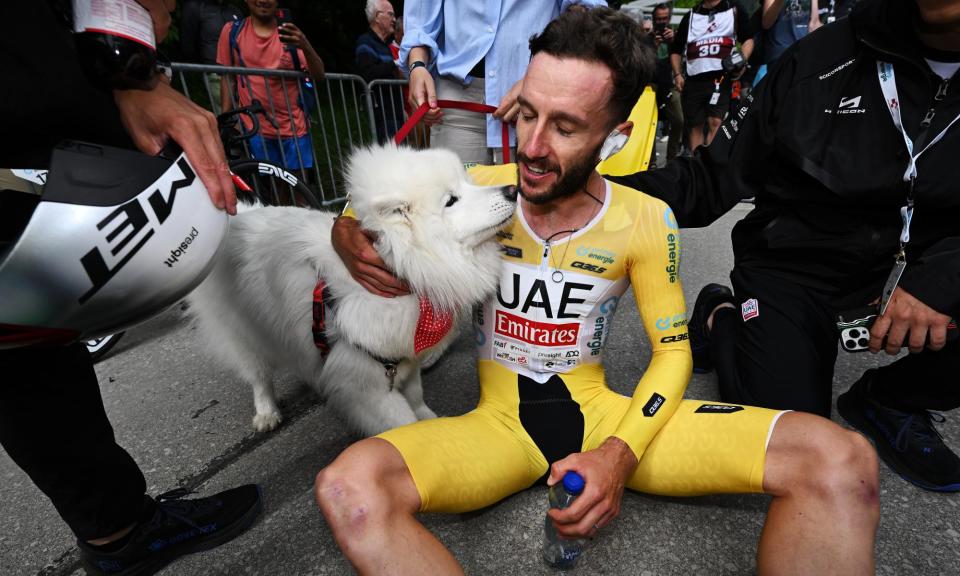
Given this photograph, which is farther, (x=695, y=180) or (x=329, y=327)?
Result: (x=695, y=180)

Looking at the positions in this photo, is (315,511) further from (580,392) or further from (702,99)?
(702,99)

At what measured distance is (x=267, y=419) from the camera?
2383 mm

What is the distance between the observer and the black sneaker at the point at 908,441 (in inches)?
73.8

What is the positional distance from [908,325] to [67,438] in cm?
288

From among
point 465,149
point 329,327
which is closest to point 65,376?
point 329,327

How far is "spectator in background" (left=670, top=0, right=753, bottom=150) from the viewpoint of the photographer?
5.94m

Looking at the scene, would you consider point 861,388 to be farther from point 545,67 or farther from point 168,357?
point 168,357

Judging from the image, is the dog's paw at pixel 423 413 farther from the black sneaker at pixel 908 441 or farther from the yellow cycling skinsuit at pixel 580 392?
the black sneaker at pixel 908 441

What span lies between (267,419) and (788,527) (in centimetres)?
226

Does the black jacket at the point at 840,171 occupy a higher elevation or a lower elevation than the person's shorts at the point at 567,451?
higher

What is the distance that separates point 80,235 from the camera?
34.8 inches

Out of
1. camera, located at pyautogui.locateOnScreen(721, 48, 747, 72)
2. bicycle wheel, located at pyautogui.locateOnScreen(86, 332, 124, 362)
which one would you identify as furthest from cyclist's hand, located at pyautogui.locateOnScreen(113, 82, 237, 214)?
camera, located at pyautogui.locateOnScreen(721, 48, 747, 72)

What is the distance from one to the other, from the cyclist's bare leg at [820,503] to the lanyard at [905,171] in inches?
39.0

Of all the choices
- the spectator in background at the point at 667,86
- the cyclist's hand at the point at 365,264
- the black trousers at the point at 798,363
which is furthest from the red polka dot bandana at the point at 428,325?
the spectator in background at the point at 667,86
